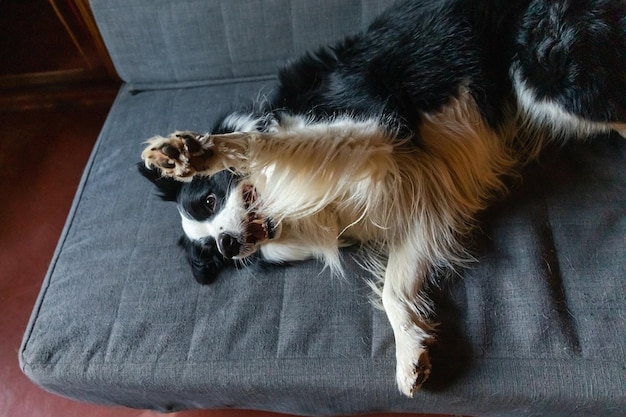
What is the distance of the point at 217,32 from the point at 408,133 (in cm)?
77

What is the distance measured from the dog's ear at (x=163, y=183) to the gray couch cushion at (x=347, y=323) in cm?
8

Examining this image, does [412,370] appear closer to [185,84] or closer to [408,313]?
[408,313]

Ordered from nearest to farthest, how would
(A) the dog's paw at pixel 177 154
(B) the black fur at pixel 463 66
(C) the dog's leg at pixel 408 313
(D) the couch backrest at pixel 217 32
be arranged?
(A) the dog's paw at pixel 177 154, (C) the dog's leg at pixel 408 313, (B) the black fur at pixel 463 66, (D) the couch backrest at pixel 217 32

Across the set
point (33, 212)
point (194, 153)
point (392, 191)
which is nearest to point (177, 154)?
point (194, 153)

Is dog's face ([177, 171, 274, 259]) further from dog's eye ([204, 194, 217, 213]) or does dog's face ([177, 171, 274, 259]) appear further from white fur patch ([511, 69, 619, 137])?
white fur patch ([511, 69, 619, 137])

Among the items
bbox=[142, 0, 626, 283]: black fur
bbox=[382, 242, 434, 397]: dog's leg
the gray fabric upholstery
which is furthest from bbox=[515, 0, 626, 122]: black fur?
bbox=[382, 242, 434, 397]: dog's leg

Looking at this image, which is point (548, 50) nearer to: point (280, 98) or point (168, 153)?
point (280, 98)

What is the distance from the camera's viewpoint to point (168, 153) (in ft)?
3.36

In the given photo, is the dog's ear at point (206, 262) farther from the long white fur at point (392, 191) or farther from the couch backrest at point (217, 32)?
the couch backrest at point (217, 32)

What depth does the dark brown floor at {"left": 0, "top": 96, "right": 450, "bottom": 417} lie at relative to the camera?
177 cm

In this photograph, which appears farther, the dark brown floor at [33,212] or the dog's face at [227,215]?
the dark brown floor at [33,212]

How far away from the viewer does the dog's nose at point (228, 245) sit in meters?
1.29

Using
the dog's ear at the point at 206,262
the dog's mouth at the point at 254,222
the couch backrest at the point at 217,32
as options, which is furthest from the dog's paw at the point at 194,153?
the couch backrest at the point at 217,32

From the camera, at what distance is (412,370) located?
1121mm
